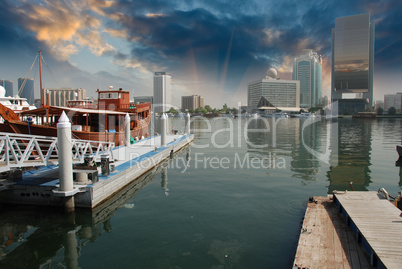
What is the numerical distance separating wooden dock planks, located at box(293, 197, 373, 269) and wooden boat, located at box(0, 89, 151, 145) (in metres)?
19.8

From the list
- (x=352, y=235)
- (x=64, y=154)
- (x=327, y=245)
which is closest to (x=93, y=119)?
(x=64, y=154)

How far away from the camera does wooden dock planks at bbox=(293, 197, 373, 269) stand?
777cm

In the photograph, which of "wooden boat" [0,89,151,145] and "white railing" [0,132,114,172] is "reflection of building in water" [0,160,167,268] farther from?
"wooden boat" [0,89,151,145]

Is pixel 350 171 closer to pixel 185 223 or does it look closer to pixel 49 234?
pixel 185 223

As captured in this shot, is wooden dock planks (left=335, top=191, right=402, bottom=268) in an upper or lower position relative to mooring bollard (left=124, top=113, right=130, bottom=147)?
lower

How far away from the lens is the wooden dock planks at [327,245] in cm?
777

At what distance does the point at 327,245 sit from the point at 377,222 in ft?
6.50

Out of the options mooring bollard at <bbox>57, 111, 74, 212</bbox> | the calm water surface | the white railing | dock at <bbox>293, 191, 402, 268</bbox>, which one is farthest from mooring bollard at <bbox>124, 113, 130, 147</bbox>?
dock at <bbox>293, 191, 402, 268</bbox>

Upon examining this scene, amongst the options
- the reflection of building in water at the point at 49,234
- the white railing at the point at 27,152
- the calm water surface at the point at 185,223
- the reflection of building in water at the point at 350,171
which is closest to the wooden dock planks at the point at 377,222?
the calm water surface at the point at 185,223

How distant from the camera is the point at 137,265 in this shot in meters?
9.54

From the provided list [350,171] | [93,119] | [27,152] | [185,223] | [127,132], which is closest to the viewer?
[185,223]

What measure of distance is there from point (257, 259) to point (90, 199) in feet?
30.4

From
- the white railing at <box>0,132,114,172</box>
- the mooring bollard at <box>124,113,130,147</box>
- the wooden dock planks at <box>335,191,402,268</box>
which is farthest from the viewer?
the mooring bollard at <box>124,113,130,147</box>

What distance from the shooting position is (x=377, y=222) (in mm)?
9125
